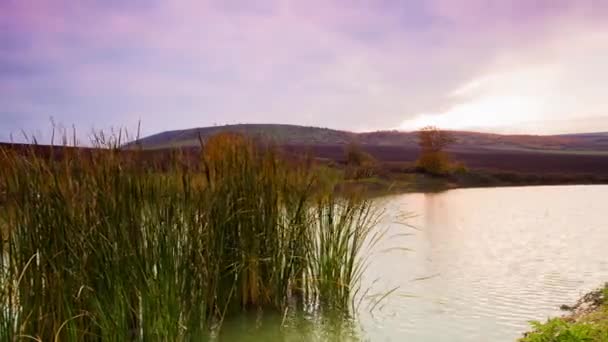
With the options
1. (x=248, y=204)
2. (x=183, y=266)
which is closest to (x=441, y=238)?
(x=248, y=204)

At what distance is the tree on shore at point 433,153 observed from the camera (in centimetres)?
2922

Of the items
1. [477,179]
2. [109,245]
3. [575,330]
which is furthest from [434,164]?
[109,245]

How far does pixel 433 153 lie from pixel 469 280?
953 inches

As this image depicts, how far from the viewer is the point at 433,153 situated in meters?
29.7

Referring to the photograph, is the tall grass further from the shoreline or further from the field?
the field

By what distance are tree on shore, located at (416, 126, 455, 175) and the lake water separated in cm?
1722

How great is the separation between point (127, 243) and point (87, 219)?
0.88ft

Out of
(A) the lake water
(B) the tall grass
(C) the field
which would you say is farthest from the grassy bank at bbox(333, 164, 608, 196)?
(B) the tall grass

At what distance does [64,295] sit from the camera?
2.77 meters

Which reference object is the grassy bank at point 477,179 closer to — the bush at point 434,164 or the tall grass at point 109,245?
the bush at point 434,164

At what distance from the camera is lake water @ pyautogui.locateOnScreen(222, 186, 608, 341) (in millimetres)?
4277

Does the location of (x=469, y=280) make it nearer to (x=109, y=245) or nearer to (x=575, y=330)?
(x=575, y=330)

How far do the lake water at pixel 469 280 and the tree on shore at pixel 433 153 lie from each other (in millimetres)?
17224

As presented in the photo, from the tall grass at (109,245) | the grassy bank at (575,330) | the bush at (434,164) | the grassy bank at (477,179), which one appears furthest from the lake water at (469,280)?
the bush at (434,164)
